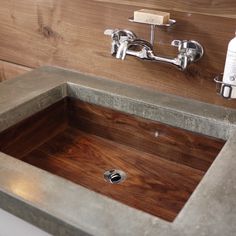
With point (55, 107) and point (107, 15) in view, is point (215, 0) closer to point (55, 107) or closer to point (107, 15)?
point (107, 15)

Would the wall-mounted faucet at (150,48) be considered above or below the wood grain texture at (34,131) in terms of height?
above

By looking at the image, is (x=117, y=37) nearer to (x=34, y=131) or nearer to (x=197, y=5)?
(x=197, y=5)

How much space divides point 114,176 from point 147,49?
354 mm

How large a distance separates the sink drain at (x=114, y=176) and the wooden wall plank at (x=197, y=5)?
0.46 meters

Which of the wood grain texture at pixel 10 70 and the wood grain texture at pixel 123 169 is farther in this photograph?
the wood grain texture at pixel 10 70

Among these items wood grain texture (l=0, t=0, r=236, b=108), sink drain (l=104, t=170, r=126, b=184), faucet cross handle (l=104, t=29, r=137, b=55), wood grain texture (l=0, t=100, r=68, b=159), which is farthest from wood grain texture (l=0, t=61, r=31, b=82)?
sink drain (l=104, t=170, r=126, b=184)

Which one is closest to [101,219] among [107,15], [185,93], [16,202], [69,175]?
[16,202]

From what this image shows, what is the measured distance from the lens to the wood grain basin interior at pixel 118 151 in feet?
2.74

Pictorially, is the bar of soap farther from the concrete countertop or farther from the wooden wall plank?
the concrete countertop

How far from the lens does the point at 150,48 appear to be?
88 centimetres

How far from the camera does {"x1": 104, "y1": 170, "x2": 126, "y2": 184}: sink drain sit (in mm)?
871

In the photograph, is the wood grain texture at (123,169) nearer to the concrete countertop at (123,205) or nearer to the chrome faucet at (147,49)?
the concrete countertop at (123,205)

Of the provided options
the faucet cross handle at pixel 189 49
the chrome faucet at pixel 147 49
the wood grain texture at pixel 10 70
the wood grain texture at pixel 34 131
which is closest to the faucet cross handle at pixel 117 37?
the chrome faucet at pixel 147 49

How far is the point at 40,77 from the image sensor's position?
3.54ft
